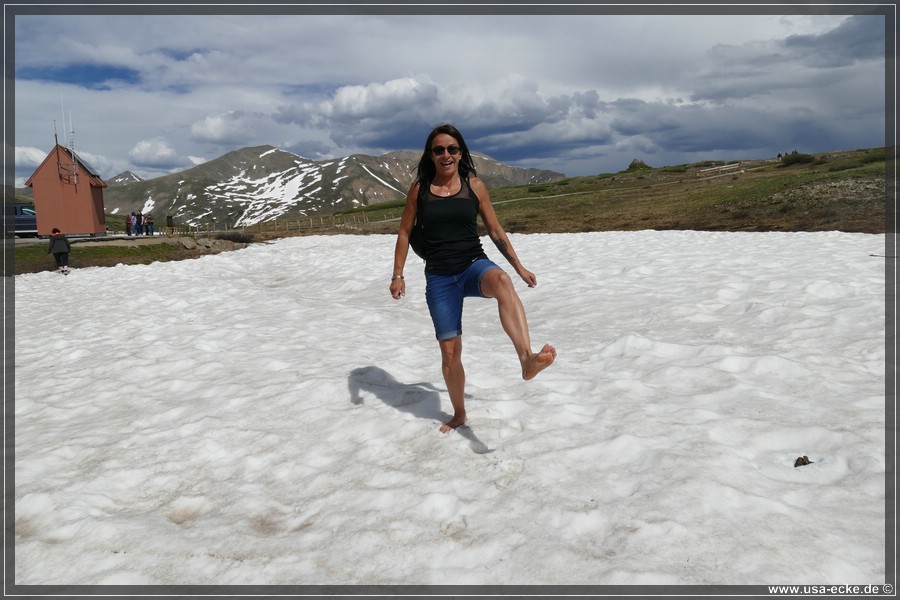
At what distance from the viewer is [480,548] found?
4.08 meters

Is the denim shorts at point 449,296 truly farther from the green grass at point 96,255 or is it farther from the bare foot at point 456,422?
the green grass at point 96,255

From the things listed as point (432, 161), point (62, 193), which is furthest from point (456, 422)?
point (62, 193)

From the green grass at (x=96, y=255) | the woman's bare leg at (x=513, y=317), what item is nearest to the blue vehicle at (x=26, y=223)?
the green grass at (x=96, y=255)

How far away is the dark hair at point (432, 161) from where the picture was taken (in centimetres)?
563

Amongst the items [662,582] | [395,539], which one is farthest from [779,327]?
[395,539]

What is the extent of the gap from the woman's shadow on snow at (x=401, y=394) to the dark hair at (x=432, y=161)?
275 cm

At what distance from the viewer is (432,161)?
5730 millimetres

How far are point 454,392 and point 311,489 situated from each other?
1784mm

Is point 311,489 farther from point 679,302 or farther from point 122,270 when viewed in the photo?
point 122,270

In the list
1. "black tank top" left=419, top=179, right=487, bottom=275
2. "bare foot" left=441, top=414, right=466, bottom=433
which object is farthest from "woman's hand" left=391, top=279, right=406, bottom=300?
"bare foot" left=441, top=414, right=466, bottom=433

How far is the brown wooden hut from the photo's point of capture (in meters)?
44.3

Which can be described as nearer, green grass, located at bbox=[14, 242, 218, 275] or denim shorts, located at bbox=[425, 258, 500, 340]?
denim shorts, located at bbox=[425, 258, 500, 340]

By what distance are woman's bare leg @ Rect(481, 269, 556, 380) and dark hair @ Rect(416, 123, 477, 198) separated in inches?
48.9

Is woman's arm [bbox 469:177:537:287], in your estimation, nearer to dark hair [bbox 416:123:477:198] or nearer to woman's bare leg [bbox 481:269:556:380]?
dark hair [bbox 416:123:477:198]
